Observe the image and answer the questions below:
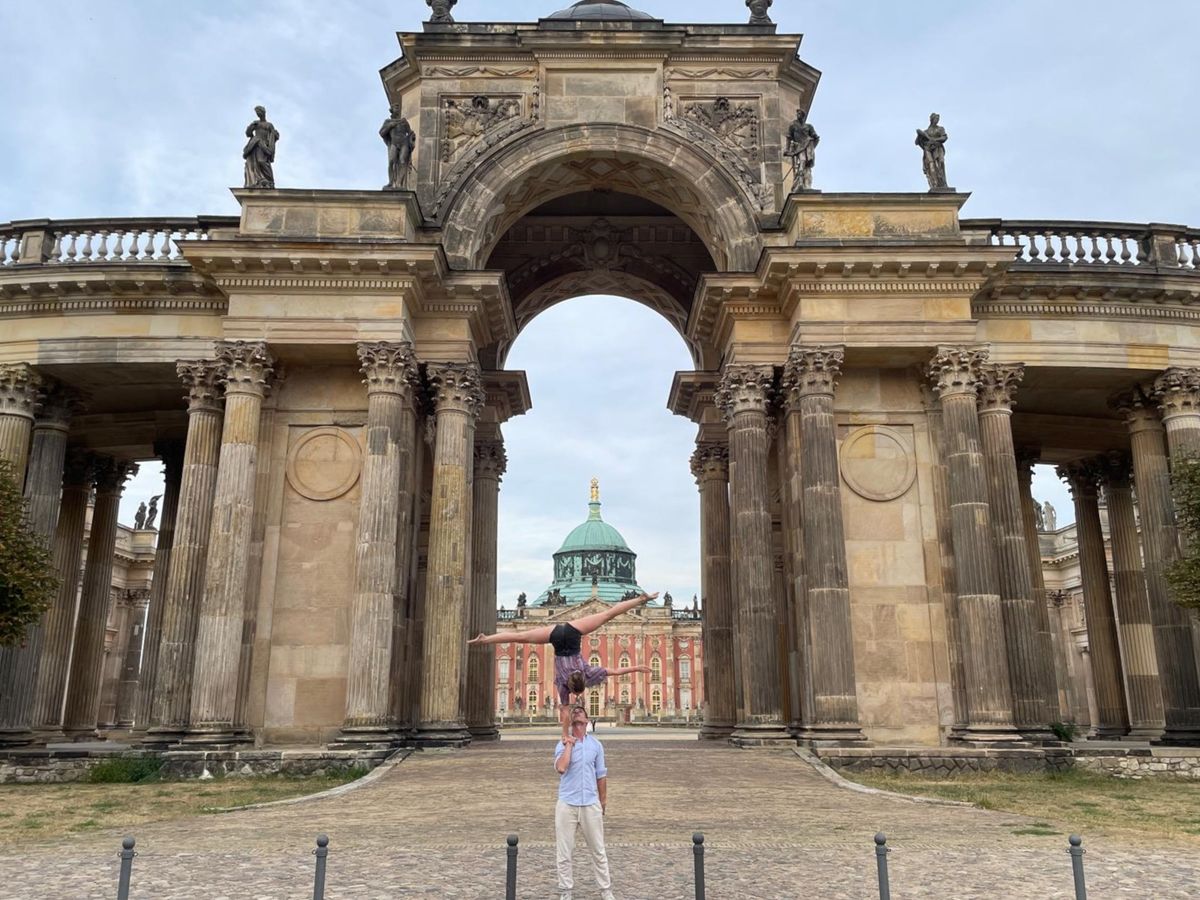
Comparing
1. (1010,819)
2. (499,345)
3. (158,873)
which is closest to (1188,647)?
(1010,819)

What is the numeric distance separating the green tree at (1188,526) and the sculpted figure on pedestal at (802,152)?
12537 millimetres

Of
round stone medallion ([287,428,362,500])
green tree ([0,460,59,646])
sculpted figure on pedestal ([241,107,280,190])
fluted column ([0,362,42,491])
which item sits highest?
sculpted figure on pedestal ([241,107,280,190])

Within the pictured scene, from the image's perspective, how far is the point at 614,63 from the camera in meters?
30.6

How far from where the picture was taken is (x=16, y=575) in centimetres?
2303

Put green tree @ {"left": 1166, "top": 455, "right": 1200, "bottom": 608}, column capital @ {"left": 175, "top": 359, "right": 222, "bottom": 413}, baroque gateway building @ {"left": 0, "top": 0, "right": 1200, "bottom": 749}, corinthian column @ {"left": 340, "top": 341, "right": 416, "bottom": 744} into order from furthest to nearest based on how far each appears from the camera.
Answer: column capital @ {"left": 175, "top": 359, "right": 222, "bottom": 413} < baroque gateway building @ {"left": 0, "top": 0, "right": 1200, "bottom": 749} < green tree @ {"left": 1166, "top": 455, "right": 1200, "bottom": 608} < corinthian column @ {"left": 340, "top": 341, "right": 416, "bottom": 744}

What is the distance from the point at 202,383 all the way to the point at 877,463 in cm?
1863

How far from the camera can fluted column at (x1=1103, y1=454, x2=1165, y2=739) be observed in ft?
107

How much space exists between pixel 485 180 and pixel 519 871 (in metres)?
22.3

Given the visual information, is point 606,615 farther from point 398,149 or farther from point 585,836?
point 398,149

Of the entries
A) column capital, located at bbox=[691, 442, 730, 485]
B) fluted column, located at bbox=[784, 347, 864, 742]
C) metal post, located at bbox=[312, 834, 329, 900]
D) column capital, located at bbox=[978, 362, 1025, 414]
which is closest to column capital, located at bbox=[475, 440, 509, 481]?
column capital, located at bbox=[691, 442, 730, 485]

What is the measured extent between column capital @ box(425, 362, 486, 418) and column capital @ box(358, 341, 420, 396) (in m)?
1.56

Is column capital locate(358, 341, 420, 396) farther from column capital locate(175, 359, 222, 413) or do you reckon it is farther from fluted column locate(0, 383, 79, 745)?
fluted column locate(0, 383, 79, 745)

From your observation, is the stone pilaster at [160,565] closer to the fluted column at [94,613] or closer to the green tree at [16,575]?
the fluted column at [94,613]

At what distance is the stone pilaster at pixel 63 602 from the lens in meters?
33.1
